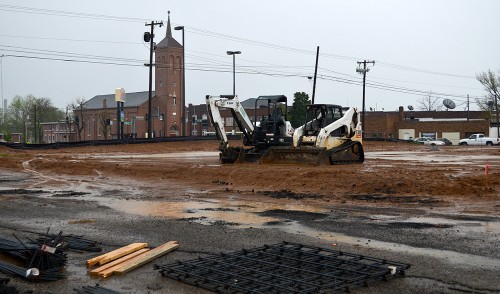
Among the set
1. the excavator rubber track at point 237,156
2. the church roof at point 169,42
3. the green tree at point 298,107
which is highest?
the church roof at point 169,42

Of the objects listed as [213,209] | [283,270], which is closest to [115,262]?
[283,270]

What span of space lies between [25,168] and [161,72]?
84.1 m

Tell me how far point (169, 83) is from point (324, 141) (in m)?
88.0

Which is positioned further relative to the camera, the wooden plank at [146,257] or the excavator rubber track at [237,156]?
the excavator rubber track at [237,156]

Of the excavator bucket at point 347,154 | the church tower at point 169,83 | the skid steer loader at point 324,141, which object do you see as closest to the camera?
the skid steer loader at point 324,141

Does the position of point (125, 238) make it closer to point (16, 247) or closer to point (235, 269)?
point (16, 247)

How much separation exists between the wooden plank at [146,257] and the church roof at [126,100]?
108531mm

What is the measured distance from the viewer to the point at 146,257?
834 cm

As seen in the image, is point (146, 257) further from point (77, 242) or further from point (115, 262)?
point (77, 242)

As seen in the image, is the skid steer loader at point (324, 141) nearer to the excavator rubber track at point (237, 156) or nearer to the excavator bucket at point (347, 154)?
the excavator bucket at point (347, 154)

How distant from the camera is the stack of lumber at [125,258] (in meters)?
7.79

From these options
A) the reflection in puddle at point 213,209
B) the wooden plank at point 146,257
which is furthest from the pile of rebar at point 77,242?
the reflection in puddle at point 213,209

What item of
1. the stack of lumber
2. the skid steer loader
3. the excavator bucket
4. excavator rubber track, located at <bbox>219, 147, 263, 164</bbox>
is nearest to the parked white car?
the excavator bucket

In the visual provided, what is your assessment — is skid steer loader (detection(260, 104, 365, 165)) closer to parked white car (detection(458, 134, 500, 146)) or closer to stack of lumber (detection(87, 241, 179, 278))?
stack of lumber (detection(87, 241, 179, 278))
